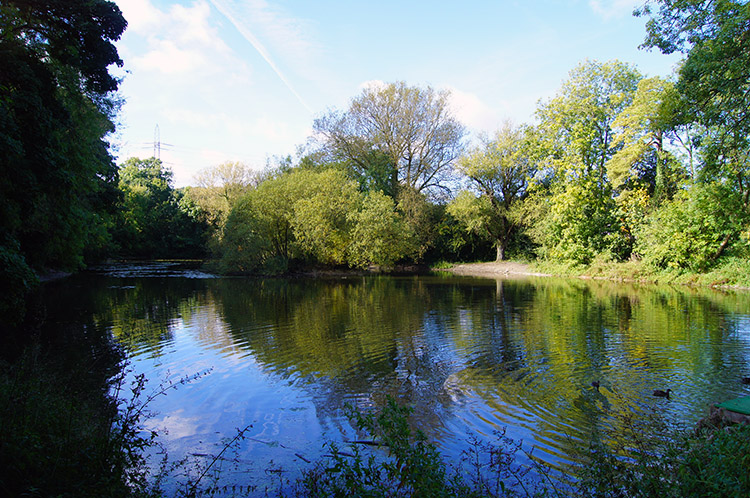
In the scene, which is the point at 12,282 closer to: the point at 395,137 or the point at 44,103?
the point at 44,103

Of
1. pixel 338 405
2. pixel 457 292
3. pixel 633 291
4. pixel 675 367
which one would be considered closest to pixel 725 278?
pixel 633 291

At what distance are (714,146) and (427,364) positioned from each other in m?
12.0

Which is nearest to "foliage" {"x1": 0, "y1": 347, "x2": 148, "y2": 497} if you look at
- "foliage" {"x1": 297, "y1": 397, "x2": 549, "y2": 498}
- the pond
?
the pond

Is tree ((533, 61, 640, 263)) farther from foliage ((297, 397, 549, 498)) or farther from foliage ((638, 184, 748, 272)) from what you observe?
foliage ((297, 397, 549, 498))

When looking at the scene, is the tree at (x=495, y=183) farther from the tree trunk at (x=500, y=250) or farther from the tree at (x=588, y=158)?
the tree at (x=588, y=158)

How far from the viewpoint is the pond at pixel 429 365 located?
22.9ft

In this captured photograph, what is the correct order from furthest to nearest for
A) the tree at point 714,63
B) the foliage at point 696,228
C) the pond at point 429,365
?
the foliage at point 696,228 < the tree at point 714,63 < the pond at point 429,365

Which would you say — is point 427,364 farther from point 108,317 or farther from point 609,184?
point 609,184

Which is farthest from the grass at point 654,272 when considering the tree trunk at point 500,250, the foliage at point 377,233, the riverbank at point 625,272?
the foliage at point 377,233

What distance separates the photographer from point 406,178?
49.2 meters

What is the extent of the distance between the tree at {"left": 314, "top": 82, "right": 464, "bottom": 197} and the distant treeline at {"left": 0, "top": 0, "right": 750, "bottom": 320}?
0.18 metres

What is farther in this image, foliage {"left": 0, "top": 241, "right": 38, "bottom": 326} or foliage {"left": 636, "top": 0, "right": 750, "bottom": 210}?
foliage {"left": 636, "top": 0, "right": 750, "bottom": 210}

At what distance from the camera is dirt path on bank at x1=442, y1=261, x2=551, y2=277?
1633 inches

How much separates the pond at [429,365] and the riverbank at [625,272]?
21.4ft
